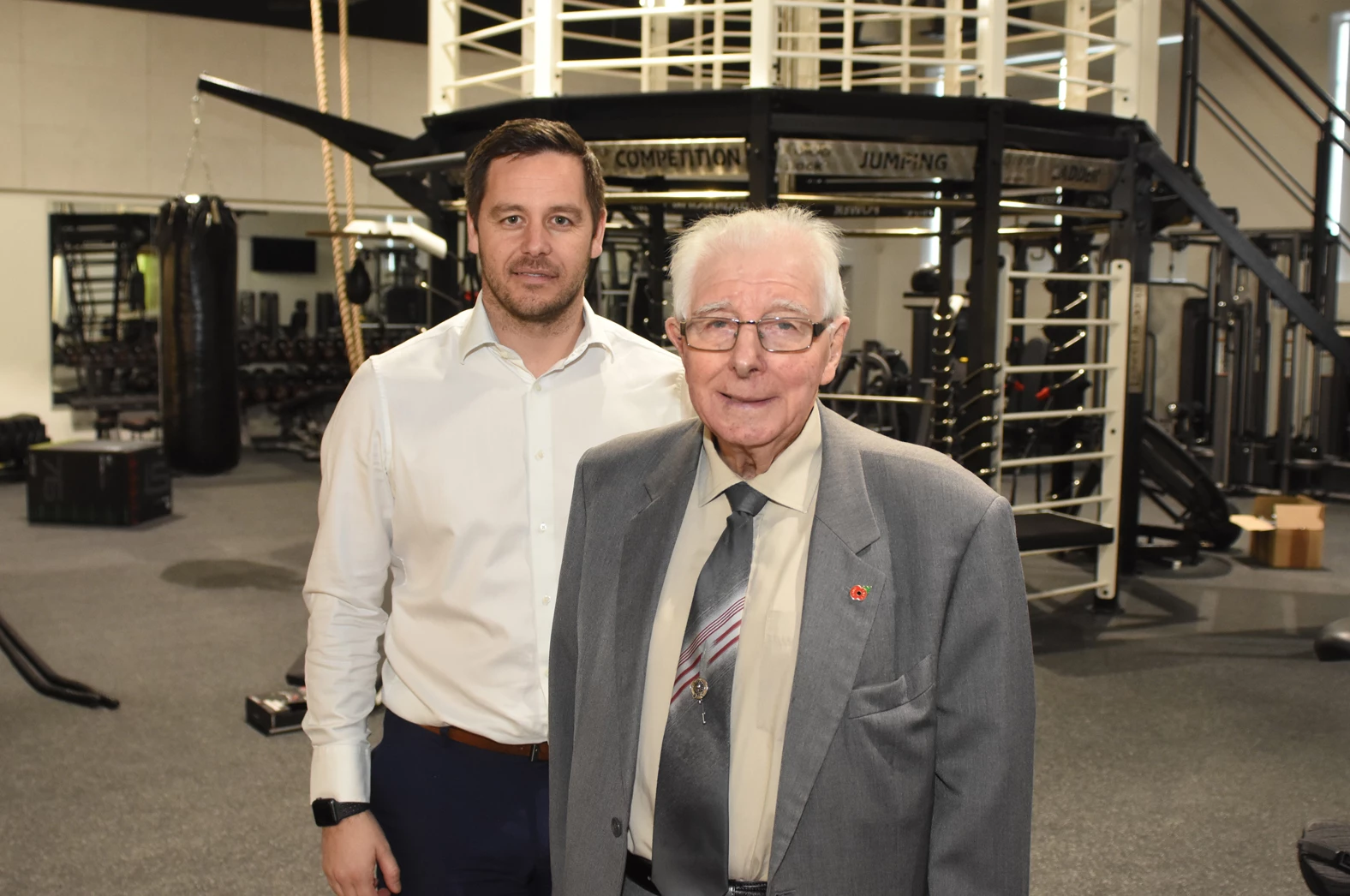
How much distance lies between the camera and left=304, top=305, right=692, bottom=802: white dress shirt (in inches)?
64.1

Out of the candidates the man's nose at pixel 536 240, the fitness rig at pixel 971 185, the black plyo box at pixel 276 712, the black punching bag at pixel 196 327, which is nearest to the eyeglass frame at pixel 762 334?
the man's nose at pixel 536 240

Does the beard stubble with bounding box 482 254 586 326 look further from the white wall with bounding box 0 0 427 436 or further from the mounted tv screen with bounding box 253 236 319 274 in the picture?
the mounted tv screen with bounding box 253 236 319 274

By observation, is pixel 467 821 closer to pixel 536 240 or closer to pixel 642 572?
pixel 642 572

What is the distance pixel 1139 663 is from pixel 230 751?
3716 mm

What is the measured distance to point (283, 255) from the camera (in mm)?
13578

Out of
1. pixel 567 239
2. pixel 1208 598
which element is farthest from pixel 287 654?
pixel 1208 598

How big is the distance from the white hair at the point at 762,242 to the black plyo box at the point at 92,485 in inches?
303

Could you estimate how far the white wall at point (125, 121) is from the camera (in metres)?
10.1

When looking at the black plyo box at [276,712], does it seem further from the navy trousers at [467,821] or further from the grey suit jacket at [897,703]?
the grey suit jacket at [897,703]

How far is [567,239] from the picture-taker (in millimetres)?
1603

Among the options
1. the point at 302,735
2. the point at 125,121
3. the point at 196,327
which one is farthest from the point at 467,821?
the point at 125,121

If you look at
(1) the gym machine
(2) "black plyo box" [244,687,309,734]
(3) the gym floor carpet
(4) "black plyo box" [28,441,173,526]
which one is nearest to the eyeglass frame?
(3) the gym floor carpet

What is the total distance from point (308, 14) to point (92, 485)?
15.9 feet

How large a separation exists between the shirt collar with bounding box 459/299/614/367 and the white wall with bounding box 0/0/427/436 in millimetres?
9952
